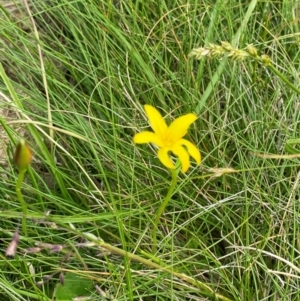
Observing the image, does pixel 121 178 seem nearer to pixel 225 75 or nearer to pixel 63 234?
pixel 63 234

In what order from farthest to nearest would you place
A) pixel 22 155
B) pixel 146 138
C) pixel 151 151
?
pixel 151 151 → pixel 146 138 → pixel 22 155

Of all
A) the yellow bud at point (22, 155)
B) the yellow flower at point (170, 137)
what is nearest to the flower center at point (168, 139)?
the yellow flower at point (170, 137)

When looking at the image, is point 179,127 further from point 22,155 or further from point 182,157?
point 22,155

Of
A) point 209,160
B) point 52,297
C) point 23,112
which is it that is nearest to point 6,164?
point 23,112

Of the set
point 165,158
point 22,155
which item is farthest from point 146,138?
point 22,155

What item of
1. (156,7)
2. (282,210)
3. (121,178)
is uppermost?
(156,7)

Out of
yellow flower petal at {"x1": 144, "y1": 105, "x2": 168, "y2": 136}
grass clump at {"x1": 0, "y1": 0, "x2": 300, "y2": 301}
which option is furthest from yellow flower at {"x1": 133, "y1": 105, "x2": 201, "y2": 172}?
grass clump at {"x1": 0, "y1": 0, "x2": 300, "y2": 301}

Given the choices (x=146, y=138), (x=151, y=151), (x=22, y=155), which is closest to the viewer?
(x=22, y=155)
